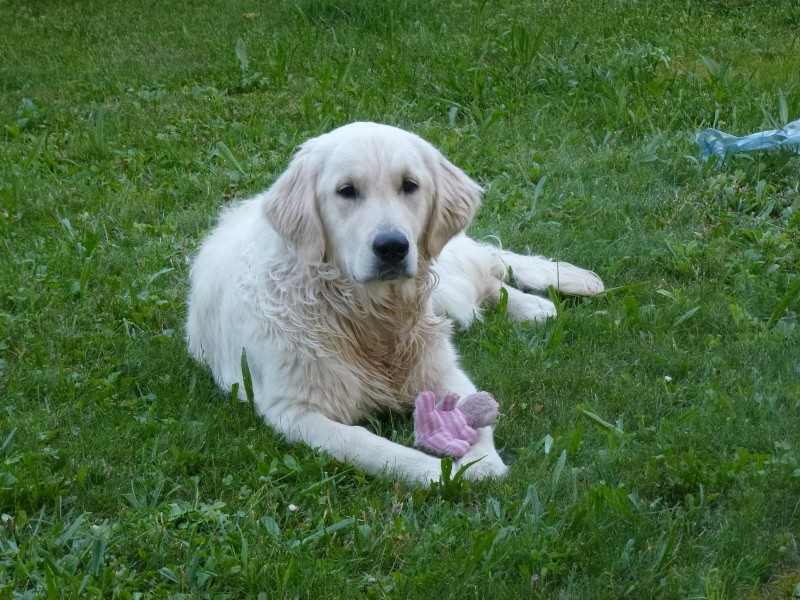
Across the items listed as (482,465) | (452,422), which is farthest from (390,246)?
(482,465)

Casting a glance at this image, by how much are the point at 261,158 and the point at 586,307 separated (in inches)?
107

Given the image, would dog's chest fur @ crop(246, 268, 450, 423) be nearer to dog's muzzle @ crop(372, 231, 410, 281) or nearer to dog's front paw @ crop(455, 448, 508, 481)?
dog's muzzle @ crop(372, 231, 410, 281)

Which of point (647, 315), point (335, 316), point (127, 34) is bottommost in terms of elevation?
point (127, 34)

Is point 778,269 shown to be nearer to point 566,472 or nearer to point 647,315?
point 647,315

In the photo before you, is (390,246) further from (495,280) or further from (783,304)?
(783,304)

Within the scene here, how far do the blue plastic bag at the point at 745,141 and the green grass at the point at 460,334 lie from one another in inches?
4.1

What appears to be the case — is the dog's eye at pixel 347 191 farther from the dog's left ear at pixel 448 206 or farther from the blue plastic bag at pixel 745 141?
the blue plastic bag at pixel 745 141

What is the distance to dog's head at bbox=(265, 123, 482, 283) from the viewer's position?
404cm

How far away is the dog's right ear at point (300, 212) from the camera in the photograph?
4.23 m

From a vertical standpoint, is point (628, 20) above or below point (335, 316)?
below

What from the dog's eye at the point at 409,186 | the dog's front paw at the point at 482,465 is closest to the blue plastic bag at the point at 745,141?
the dog's eye at the point at 409,186

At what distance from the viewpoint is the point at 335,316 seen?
14.3 feet

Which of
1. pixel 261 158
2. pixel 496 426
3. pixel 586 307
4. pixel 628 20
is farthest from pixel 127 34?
pixel 496 426

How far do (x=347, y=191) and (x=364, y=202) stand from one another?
0.09 meters
